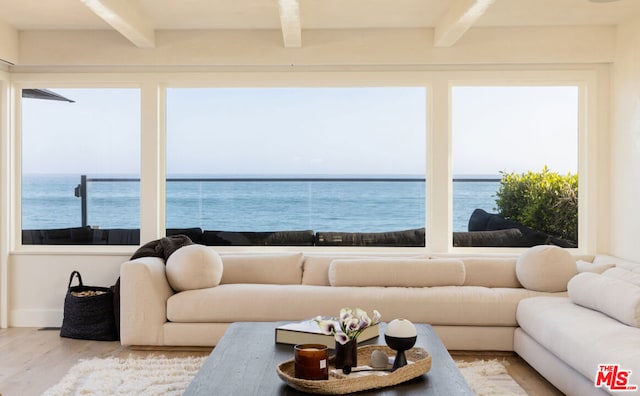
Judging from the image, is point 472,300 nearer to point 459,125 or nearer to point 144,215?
point 459,125

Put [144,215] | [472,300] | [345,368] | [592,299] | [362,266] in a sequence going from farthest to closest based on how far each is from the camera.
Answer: [144,215]
[362,266]
[472,300]
[592,299]
[345,368]

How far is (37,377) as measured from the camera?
13.2 feet

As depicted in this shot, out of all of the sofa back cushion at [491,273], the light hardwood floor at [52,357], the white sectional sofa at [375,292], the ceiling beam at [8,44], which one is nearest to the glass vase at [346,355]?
the light hardwood floor at [52,357]

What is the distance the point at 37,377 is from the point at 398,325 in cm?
252

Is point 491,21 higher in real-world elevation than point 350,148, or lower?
higher

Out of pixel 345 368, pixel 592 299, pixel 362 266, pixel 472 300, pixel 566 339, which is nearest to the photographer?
pixel 345 368

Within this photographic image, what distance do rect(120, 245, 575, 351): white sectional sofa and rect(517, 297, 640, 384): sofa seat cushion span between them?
0.36 meters

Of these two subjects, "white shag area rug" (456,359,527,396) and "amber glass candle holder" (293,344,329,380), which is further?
"white shag area rug" (456,359,527,396)

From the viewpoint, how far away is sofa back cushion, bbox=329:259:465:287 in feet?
16.0

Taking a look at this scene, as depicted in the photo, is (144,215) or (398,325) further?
(144,215)

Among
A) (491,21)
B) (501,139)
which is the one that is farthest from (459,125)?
(491,21)

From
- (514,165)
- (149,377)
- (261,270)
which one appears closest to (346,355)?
(149,377)

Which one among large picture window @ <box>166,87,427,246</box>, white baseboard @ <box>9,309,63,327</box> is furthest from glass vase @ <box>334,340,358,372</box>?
white baseboard @ <box>9,309,63,327</box>

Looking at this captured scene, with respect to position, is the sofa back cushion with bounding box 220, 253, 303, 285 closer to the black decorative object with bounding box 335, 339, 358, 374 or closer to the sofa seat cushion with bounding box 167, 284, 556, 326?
the sofa seat cushion with bounding box 167, 284, 556, 326
